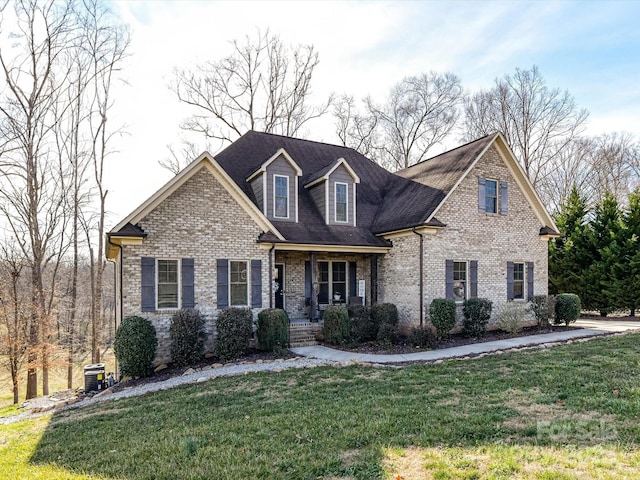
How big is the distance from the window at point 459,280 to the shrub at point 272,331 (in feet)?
20.5

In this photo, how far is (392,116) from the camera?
32750 millimetres

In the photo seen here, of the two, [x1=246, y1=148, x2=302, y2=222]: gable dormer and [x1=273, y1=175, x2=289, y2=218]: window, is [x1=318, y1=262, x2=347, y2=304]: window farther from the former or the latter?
[x1=273, y1=175, x2=289, y2=218]: window

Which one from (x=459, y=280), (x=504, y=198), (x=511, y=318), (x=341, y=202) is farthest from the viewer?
(x=341, y=202)

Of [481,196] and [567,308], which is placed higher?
[481,196]

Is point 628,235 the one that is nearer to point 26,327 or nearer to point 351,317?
point 351,317

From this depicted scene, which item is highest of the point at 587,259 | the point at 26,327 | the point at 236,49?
the point at 236,49

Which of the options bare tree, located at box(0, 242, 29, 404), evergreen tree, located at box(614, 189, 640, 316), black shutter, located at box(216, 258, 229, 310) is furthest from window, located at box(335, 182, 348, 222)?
bare tree, located at box(0, 242, 29, 404)

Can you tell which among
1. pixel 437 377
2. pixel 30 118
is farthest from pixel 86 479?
pixel 30 118

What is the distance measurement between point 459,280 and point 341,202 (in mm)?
5068

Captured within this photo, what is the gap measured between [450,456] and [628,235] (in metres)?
20.1

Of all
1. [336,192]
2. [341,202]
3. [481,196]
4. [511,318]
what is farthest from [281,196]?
[511,318]

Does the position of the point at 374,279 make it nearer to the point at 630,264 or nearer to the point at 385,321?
the point at 385,321

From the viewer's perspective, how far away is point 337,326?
13.0 m

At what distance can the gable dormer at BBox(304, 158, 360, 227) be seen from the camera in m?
15.8
